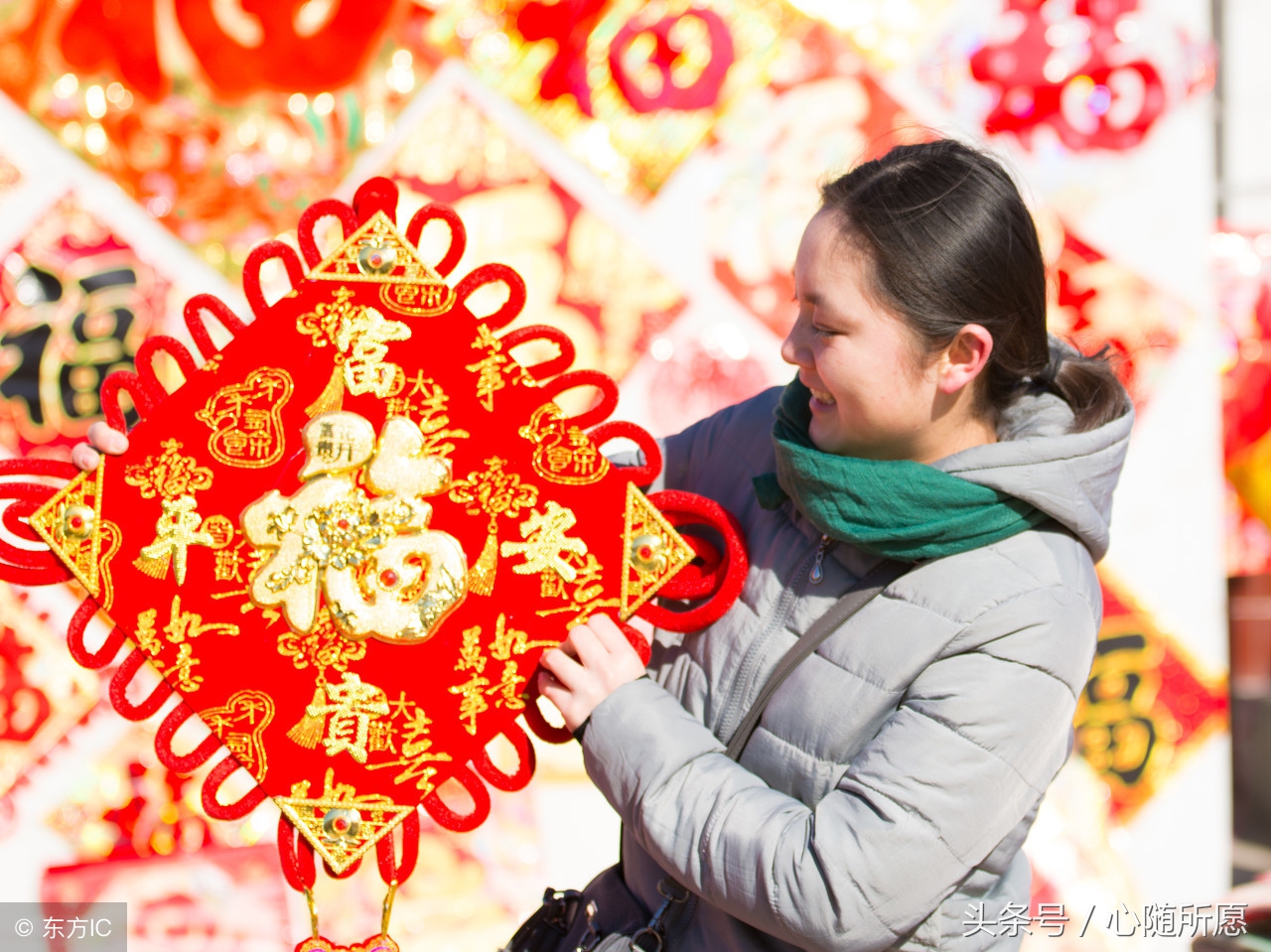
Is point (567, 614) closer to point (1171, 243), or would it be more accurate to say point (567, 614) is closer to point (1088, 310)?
point (1088, 310)

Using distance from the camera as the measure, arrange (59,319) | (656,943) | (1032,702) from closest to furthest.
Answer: (1032,702), (656,943), (59,319)

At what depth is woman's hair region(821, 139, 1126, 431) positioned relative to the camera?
1074 millimetres

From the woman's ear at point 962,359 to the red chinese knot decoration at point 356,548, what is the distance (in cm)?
29

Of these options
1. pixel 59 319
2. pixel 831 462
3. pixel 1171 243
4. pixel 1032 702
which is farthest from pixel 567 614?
pixel 1171 243

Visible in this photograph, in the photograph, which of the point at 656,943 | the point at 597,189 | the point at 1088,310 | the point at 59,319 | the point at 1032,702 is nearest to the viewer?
the point at 1032,702

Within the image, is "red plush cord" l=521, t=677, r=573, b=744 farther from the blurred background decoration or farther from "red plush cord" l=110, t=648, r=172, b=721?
the blurred background decoration

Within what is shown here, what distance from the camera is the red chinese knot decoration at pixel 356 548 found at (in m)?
1.18

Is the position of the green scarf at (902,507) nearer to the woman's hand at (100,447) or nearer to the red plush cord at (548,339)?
the red plush cord at (548,339)

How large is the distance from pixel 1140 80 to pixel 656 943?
2.30m

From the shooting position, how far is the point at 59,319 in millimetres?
2197

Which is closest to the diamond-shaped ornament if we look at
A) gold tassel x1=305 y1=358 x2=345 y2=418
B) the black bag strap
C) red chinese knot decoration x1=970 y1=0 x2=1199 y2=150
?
gold tassel x1=305 y1=358 x2=345 y2=418

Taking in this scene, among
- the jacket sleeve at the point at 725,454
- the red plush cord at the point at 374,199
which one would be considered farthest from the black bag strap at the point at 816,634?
the red plush cord at the point at 374,199

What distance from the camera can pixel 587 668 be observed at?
114 centimetres

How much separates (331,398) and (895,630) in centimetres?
68
